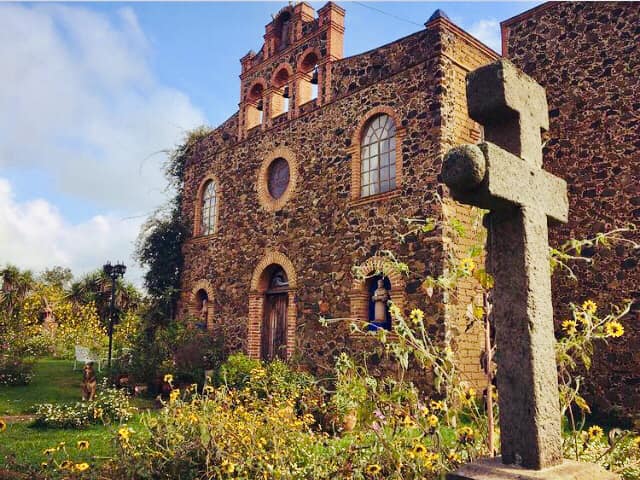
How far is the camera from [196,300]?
15.0 m

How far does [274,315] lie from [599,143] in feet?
25.0

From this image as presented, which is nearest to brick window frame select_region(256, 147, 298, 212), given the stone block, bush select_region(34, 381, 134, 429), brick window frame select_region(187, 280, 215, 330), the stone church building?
the stone church building

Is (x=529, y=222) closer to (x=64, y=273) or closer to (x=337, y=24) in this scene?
(x=337, y=24)

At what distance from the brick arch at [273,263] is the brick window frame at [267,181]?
3.75 ft

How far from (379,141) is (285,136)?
3100 millimetres

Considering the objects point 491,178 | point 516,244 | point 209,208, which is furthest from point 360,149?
point 491,178

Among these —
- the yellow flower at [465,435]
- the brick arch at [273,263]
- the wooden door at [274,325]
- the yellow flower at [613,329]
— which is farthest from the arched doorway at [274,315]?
the yellow flower at [613,329]

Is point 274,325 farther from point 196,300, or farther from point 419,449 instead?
point 419,449

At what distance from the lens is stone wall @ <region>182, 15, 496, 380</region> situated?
9.20m

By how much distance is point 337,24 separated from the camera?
11625 millimetres

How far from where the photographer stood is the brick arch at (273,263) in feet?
37.5

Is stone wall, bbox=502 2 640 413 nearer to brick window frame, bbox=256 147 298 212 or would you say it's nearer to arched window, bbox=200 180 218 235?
brick window frame, bbox=256 147 298 212

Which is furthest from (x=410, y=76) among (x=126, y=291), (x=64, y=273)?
(x=64, y=273)

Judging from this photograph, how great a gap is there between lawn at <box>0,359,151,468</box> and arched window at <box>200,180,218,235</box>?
522 cm
